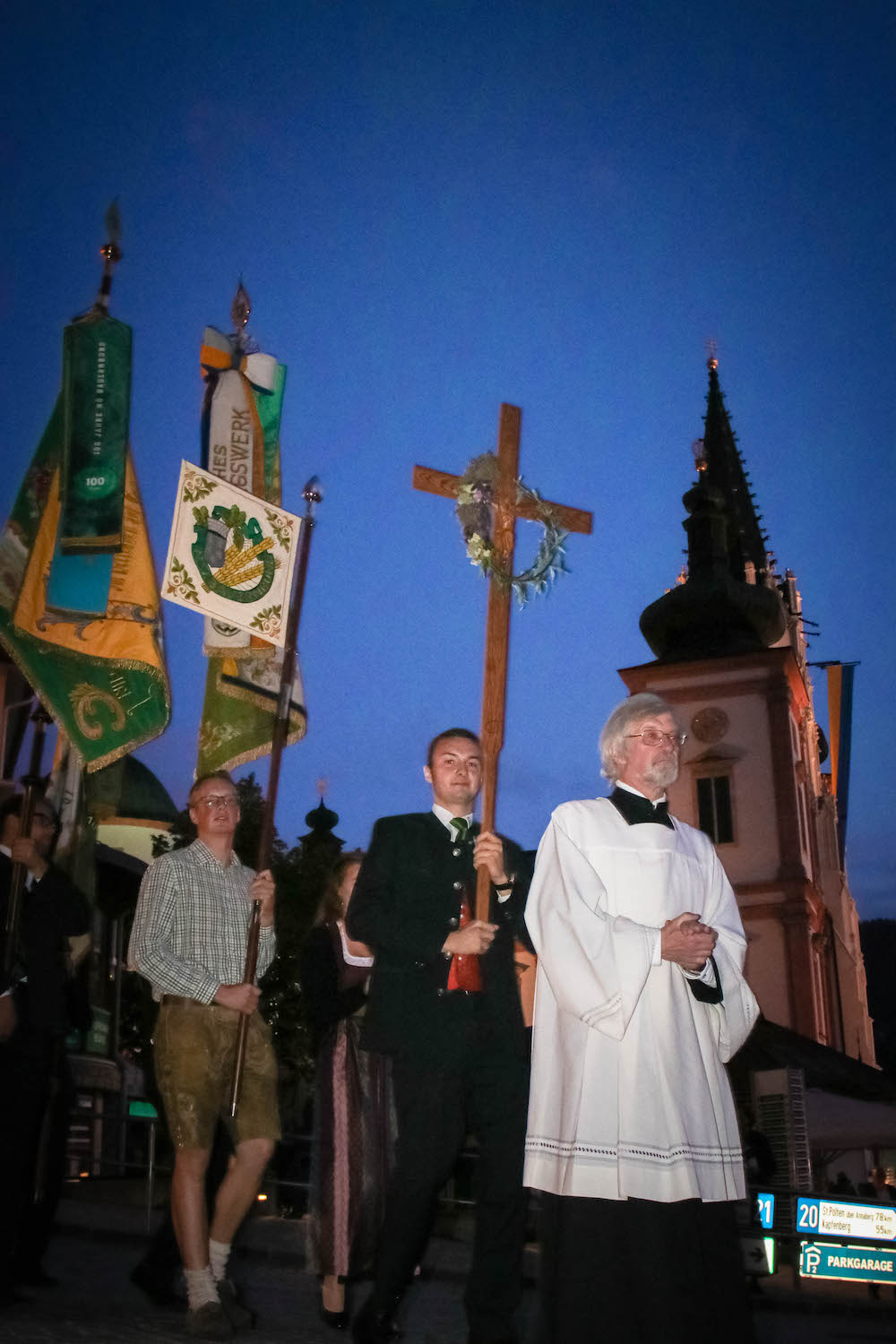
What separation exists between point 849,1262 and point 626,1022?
419 centimetres

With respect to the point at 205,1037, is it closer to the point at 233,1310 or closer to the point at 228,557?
the point at 233,1310

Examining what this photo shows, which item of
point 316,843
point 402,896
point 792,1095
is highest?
point 316,843

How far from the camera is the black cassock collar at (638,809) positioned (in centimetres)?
487

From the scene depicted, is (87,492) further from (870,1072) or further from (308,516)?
(870,1072)

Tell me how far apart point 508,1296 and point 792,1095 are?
62.7 feet

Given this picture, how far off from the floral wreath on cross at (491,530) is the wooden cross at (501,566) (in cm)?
2

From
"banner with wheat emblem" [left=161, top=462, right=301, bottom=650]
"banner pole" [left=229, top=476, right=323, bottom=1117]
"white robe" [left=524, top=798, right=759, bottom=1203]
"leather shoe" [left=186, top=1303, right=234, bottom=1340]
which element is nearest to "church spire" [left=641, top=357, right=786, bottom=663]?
"banner with wheat emblem" [left=161, top=462, right=301, bottom=650]

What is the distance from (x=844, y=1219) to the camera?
7879 mm

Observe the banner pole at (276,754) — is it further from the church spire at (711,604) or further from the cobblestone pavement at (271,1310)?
the church spire at (711,604)

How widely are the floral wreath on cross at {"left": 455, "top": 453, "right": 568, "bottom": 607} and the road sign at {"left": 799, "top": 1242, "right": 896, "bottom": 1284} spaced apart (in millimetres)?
4368

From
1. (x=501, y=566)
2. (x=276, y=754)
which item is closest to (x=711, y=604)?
(x=276, y=754)

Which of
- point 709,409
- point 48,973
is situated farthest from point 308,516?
point 709,409

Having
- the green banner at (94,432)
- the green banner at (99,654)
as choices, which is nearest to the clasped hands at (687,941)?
the green banner at (99,654)

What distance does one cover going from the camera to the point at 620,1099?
4422 millimetres
